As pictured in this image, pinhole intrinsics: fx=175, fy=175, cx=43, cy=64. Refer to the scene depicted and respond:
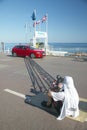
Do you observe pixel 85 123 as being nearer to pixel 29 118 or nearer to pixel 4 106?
pixel 29 118

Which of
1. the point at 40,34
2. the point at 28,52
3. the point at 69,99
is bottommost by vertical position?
the point at 69,99

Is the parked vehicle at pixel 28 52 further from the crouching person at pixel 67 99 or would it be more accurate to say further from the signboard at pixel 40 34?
the crouching person at pixel 67 99

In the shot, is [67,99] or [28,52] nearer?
[67,99]

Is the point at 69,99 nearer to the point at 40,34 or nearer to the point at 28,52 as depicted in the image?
the point at 28,52

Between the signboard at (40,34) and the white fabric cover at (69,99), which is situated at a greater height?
the signboard at (40,34)

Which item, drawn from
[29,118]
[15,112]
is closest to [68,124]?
[29,118]

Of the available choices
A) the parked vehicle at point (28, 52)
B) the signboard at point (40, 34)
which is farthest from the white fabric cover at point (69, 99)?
the signboard at point (40, 34)

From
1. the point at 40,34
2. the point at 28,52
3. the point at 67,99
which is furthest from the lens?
A: the point at 40,34

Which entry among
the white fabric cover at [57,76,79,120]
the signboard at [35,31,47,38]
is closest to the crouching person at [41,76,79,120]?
the white fabric cover at [57,76,79,120]

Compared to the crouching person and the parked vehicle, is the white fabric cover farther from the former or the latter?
the parked vehicle

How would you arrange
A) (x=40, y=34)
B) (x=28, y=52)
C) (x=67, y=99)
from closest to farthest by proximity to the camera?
(x=67, y=99), (x=28, y=52), (x=40, y=34)

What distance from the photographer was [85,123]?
4645 mm

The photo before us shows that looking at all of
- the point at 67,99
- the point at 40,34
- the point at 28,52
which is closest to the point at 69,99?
the point at 67,99

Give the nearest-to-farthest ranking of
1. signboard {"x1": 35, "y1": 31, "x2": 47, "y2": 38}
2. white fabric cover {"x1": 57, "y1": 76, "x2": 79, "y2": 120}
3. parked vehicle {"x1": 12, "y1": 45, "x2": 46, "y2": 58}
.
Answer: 1. white fabric cover {"x1": 57, "y1": 76, "x2": 79, "y2": 120}
2. parked vehicle {"x1": 12, "y1": 45, "x2": 46, "y2": 58}
3. signboard {"x1": 35, "y1": 31, "x2": 47, "y2": 38}
